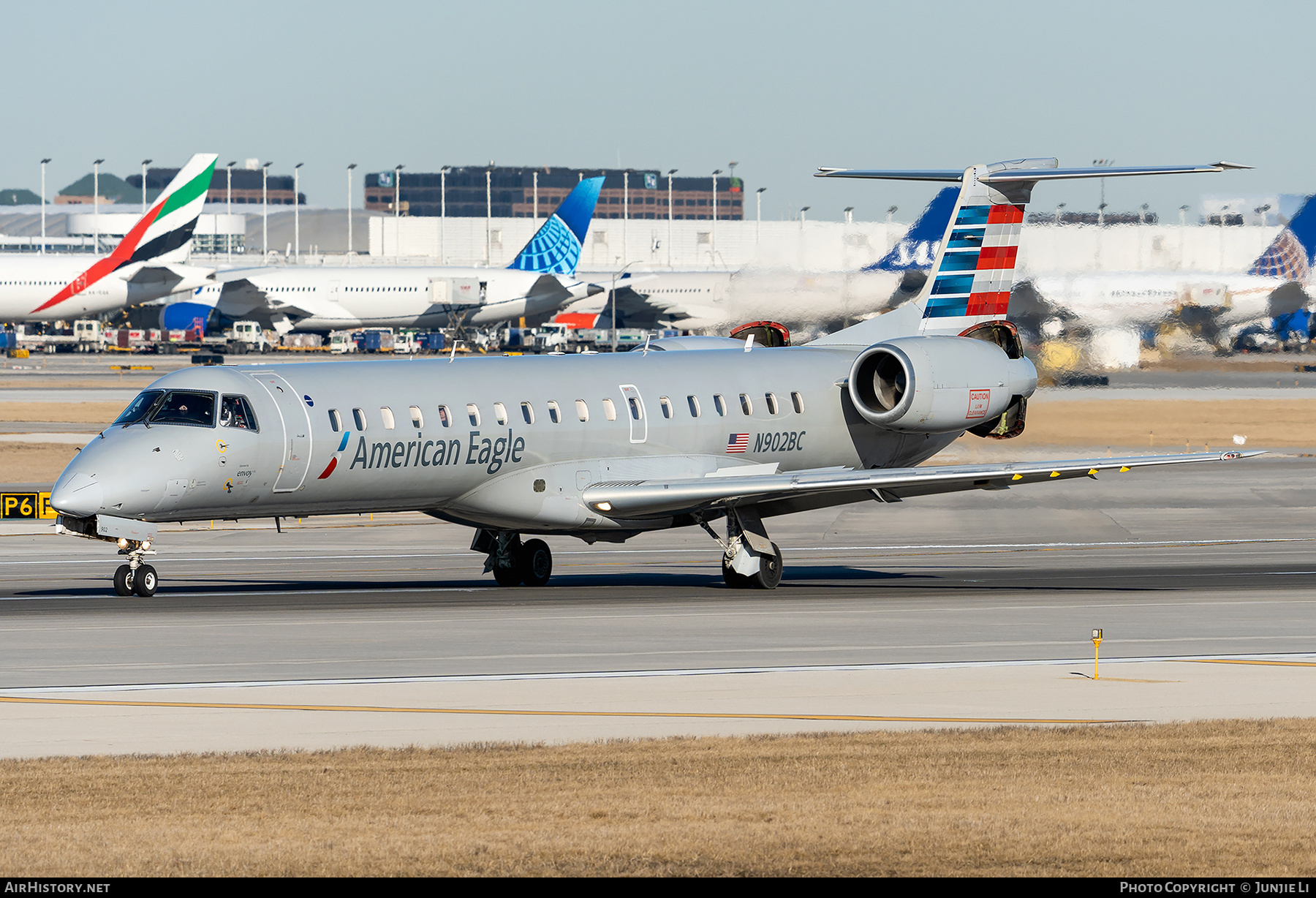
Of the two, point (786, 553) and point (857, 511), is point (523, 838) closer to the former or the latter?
point (786, 553)

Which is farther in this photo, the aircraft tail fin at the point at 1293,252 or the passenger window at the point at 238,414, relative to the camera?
the aircraft tail fin at the point at 1293,252

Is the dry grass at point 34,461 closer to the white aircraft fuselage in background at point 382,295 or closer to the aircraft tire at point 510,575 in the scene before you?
the aircraft tire at point 510,575

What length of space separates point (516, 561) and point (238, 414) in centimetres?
628

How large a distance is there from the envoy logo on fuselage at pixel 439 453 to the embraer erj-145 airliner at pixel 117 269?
98644 mm

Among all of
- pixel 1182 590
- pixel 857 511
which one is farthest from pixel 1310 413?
pixel 1182 590

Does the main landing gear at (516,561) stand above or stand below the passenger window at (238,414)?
below

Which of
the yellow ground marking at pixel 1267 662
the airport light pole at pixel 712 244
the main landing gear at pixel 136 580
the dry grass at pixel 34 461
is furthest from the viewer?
the airport light pole at pixel 712 244

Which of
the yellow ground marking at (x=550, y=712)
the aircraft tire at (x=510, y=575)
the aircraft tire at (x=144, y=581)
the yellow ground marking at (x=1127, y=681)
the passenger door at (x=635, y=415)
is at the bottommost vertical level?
the aircraft tire at (x=510, y=575)

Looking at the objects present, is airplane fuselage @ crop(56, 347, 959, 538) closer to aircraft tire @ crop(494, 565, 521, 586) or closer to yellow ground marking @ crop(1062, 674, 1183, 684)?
aircraft tire @ crop(494, 565, 521, 586)

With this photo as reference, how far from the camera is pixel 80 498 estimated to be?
25.0m

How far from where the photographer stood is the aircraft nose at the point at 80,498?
25.0 m

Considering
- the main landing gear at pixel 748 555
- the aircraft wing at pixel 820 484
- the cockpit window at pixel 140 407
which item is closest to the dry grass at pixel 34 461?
the cockpit window at pixel 140 407

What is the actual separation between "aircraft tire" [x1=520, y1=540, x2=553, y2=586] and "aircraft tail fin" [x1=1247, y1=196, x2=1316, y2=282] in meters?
45.0

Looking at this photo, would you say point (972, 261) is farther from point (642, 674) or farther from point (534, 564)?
point (642, 674)
